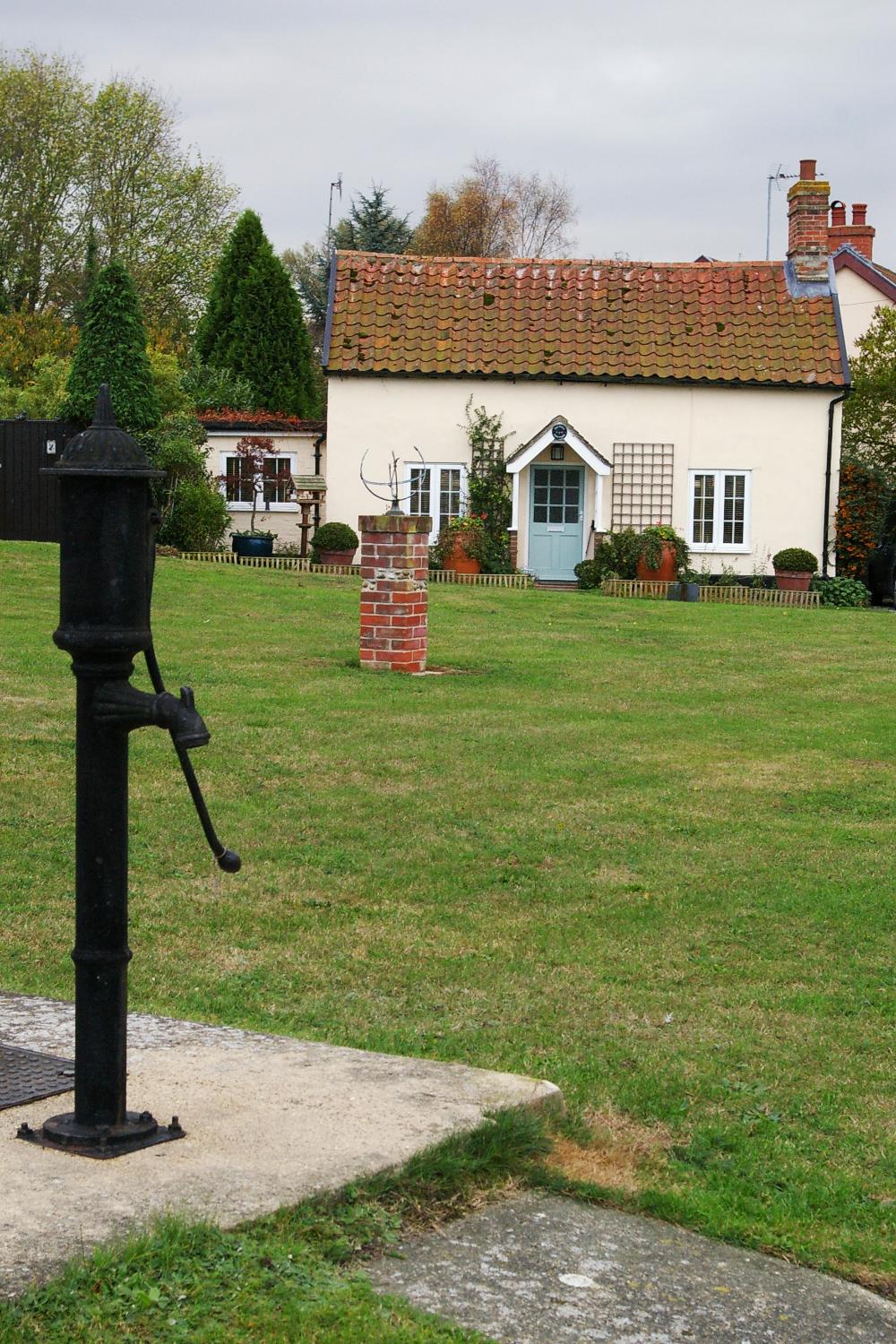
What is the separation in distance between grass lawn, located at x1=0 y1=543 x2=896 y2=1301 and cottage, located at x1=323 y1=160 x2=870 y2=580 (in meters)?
13.3

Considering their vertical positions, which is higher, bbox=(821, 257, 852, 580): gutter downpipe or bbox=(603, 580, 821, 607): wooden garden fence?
bbox=(821, 257, 852, 580): gutter downpipe

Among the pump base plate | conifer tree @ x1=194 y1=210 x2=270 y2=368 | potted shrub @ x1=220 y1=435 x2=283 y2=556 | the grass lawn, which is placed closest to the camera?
the pump base plate

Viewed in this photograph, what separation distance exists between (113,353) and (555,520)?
316 inches

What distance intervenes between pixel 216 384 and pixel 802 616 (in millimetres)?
16619

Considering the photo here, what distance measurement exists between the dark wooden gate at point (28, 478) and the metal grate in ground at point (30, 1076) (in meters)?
20.4

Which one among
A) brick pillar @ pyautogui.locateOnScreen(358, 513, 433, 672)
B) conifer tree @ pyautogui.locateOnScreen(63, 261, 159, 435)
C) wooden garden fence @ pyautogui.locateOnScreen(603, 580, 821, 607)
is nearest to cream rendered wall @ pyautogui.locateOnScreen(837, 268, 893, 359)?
wooden garden fence @ pyautogui.locateOnScreen(603, 580, 821, 607)

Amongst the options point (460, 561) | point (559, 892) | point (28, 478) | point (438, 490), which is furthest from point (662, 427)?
point (559, 892)

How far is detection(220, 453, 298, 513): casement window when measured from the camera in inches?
1101

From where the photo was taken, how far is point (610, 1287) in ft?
9.80

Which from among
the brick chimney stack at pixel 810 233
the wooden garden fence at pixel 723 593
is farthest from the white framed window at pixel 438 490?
the brick chimney stack at pixel 810 233

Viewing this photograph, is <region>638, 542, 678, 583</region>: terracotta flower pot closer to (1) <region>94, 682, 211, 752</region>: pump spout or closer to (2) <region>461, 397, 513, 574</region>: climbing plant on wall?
(2) <region>461, 397, 513, 574</region>: climbing plant on wall

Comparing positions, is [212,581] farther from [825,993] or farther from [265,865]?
[825,993]

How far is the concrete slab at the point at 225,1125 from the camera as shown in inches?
118

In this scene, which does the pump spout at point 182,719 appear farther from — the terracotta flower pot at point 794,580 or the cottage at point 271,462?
the cottage at point 271,462
